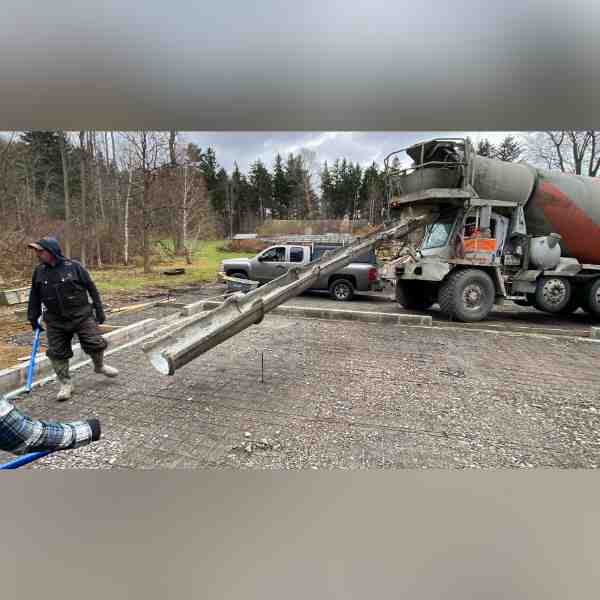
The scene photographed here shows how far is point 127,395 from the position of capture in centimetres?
286

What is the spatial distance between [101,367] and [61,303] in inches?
31.6

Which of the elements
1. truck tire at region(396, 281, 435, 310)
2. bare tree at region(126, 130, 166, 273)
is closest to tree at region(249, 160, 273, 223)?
bare tree at region(126, 130, 166, 273)

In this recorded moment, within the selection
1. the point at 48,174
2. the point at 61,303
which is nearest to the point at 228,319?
the point at 61,303

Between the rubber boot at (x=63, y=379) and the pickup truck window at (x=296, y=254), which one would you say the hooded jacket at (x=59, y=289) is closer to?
the rubber boot at (x=63, y=379)

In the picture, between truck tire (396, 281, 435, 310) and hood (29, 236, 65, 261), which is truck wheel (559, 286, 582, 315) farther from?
hood (29, 236, 65, 261)

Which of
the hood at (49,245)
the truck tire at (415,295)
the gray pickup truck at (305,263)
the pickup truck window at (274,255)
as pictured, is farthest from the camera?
the pickup truck window at (274,255)

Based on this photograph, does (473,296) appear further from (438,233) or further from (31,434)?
(31,434)

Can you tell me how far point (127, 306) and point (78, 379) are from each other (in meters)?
3.51

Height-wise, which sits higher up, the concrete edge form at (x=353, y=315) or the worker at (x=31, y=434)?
the worker at (x=31, y=434)

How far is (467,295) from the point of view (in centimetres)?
542

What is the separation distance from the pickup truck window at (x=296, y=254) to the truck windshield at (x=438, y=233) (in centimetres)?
356

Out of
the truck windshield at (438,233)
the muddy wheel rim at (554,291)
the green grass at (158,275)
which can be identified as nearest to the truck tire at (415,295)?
the truck windshield at (438,233)

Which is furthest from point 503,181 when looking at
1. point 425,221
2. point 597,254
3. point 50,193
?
point 50,193

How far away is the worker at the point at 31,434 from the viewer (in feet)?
4.04
